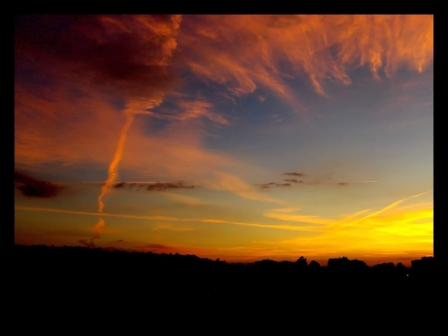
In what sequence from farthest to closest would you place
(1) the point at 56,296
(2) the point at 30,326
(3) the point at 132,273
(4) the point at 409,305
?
(3) the point at 132,273
(1) the point at 56,296
(4) the point at 409,305
(2) the point at 30,326

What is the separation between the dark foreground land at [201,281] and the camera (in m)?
3.04

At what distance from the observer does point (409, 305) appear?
2.51 metres

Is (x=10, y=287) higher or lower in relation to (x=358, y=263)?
higher

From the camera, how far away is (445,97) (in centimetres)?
118

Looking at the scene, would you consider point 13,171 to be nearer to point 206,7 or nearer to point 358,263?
point 206,7

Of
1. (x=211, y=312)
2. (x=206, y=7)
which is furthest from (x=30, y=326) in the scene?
(x=206, y=7)

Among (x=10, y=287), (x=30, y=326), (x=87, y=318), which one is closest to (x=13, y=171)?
(x=10, y=287)

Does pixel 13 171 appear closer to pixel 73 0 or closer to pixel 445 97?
pixel 73 0

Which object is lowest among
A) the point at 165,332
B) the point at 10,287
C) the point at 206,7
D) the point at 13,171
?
the point at 165,332

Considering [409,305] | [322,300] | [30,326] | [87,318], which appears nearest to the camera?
[30,326]

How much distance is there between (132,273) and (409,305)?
254cm

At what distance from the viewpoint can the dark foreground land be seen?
3035 millimetres

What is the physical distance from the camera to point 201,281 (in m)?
3.95

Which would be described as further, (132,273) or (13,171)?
(132,273)
